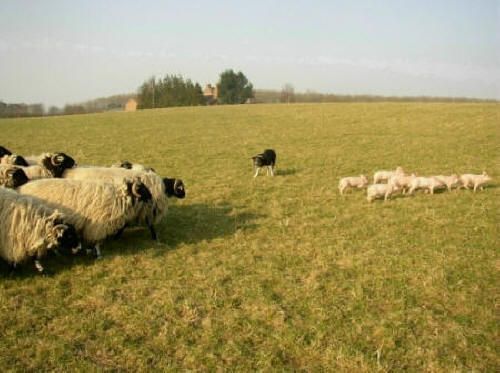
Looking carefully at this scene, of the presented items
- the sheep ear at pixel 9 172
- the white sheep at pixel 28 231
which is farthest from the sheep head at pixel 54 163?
the white sheep at pixel 28 231

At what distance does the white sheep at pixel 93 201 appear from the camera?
7.06 meters

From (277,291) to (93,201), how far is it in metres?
3.85

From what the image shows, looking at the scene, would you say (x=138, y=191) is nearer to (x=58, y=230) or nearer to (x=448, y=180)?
(x=58, y=230)

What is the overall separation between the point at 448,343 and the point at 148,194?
5.74 metres

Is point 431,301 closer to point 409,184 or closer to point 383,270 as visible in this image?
point 383,270

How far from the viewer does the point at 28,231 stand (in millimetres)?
6281

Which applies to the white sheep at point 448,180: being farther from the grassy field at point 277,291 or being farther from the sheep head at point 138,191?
the sheep head at point 138,191

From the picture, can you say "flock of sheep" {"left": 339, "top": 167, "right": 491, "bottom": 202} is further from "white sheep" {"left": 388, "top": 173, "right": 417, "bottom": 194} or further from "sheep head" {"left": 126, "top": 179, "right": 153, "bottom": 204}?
"sheep head" {"left": 126, "top": 179, "right": 153, "bottom": 204}

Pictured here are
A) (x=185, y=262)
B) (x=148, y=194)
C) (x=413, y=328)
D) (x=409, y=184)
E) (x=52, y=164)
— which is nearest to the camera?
(x=413, y=328)

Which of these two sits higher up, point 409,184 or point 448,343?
point 409,184

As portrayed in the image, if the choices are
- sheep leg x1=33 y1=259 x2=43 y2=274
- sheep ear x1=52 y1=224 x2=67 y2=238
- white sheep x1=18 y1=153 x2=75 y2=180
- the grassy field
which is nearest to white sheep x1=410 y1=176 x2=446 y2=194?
the grassy field

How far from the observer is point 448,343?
15.5 feet

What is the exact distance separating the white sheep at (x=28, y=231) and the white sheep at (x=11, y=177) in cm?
101

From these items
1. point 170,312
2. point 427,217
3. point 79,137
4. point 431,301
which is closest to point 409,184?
point 427,217
